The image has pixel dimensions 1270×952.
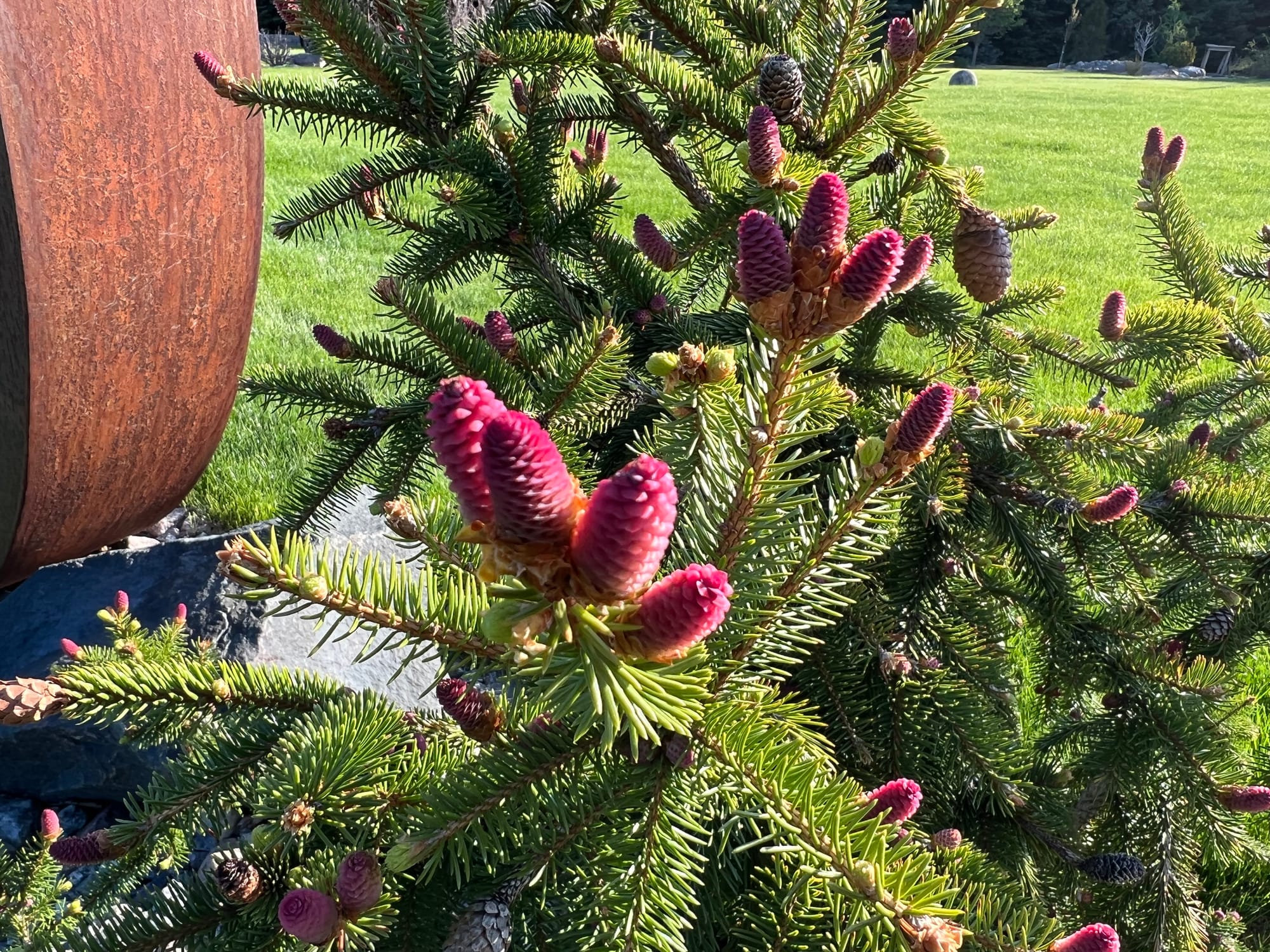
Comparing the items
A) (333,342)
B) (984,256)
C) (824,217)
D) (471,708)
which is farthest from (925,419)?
(333,342)

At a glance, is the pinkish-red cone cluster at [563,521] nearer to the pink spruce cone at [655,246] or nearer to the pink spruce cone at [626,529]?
the pink spruce cone at [626,529]

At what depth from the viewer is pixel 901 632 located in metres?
1.08

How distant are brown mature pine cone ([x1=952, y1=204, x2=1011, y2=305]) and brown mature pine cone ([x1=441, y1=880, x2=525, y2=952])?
729 mm

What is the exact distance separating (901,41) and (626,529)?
80 cm

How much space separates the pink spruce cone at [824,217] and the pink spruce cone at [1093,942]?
43 centimetres

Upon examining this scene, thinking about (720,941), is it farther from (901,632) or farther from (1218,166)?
(1218,166)

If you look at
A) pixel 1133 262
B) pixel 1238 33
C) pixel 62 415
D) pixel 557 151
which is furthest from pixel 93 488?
pixel 1238 33

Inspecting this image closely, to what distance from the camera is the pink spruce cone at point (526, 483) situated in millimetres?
348

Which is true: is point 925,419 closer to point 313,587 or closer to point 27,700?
point 313,587

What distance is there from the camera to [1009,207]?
792 centimetres

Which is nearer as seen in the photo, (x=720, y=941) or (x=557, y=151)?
(x=720, y=941)

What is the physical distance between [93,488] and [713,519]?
119 cm

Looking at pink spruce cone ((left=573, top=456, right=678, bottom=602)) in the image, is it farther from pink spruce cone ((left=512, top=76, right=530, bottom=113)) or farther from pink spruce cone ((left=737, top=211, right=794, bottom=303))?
pink spruce cone ((left=512, top=76, right=530, bottom=113))

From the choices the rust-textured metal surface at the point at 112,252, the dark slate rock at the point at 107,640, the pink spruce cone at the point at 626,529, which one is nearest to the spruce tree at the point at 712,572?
the pink spruce cone at the point at 626,529
